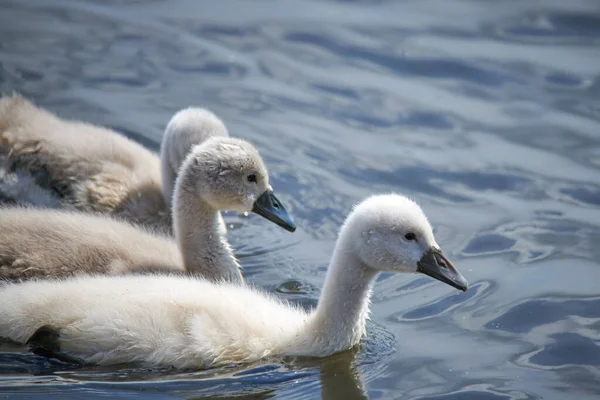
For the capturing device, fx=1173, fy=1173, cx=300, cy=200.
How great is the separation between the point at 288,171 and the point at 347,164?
0.46 meters

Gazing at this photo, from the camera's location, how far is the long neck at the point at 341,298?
5.99 m

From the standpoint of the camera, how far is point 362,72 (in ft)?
34.2

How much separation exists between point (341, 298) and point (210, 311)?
0.71 m

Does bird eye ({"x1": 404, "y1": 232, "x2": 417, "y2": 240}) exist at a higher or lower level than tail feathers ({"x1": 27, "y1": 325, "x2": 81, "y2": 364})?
higher

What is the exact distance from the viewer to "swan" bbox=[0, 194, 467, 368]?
223 inches

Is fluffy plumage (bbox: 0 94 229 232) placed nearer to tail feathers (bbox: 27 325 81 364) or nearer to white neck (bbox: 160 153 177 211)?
white neck (bbox: 160 153 177 211)

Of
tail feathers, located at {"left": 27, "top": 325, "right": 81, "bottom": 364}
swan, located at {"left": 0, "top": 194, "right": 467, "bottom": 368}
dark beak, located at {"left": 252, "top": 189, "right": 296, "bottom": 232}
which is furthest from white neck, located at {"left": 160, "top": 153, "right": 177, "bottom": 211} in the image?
tail feathers, located at {"left": 27, "top": 325, "right": 81, "bottom": 364}

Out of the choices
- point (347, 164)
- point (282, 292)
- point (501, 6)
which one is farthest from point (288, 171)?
point (501, 6)

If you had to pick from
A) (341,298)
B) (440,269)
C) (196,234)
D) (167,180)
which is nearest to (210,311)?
(341,298)

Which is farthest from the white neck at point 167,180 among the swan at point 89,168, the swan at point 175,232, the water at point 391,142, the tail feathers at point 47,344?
the tail feathers at point 47,344

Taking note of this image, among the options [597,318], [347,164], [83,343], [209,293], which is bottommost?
[83,343]

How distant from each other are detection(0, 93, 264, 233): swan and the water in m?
0.71

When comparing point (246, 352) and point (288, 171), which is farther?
point (288, 171)

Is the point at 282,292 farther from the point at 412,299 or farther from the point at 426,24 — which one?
the point at 426,24
